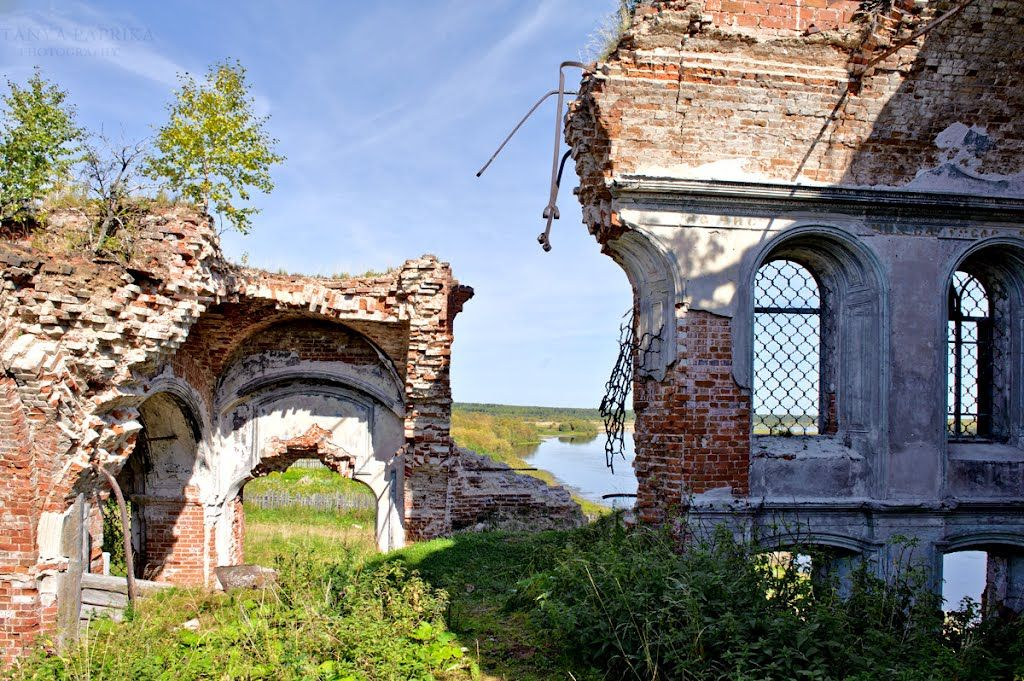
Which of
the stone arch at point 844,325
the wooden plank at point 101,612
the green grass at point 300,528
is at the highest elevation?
the stone arch at point 844,325

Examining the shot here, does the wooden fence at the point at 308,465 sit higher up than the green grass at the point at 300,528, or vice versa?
the wooden fence at the point at 308,465

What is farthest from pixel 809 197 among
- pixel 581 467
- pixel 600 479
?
pixel 581 467

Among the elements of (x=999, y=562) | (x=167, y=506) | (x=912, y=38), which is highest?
(x=912, y=38)

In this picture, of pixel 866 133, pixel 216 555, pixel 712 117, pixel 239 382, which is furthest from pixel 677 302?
pixel 216 555

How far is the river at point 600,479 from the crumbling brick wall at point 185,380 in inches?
119

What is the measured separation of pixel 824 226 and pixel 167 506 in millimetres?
9218

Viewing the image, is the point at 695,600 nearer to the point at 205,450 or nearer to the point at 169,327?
the point at 169,327

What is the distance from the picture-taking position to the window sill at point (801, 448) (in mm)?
6223

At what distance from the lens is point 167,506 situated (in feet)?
34.1

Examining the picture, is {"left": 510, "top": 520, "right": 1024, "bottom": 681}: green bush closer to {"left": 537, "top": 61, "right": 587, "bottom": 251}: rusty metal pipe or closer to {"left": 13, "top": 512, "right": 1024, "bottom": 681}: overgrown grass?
{"left": 13, "top": 512, "right": 1024, "bottom": 681}: overgrown grass

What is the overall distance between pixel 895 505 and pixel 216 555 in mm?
8839

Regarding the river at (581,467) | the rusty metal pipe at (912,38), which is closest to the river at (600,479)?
the river at (581,467)

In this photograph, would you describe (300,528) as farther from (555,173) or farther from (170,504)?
(555,173)

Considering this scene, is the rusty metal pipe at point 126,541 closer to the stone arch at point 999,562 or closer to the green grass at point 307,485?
the stone arch at point 999,562
